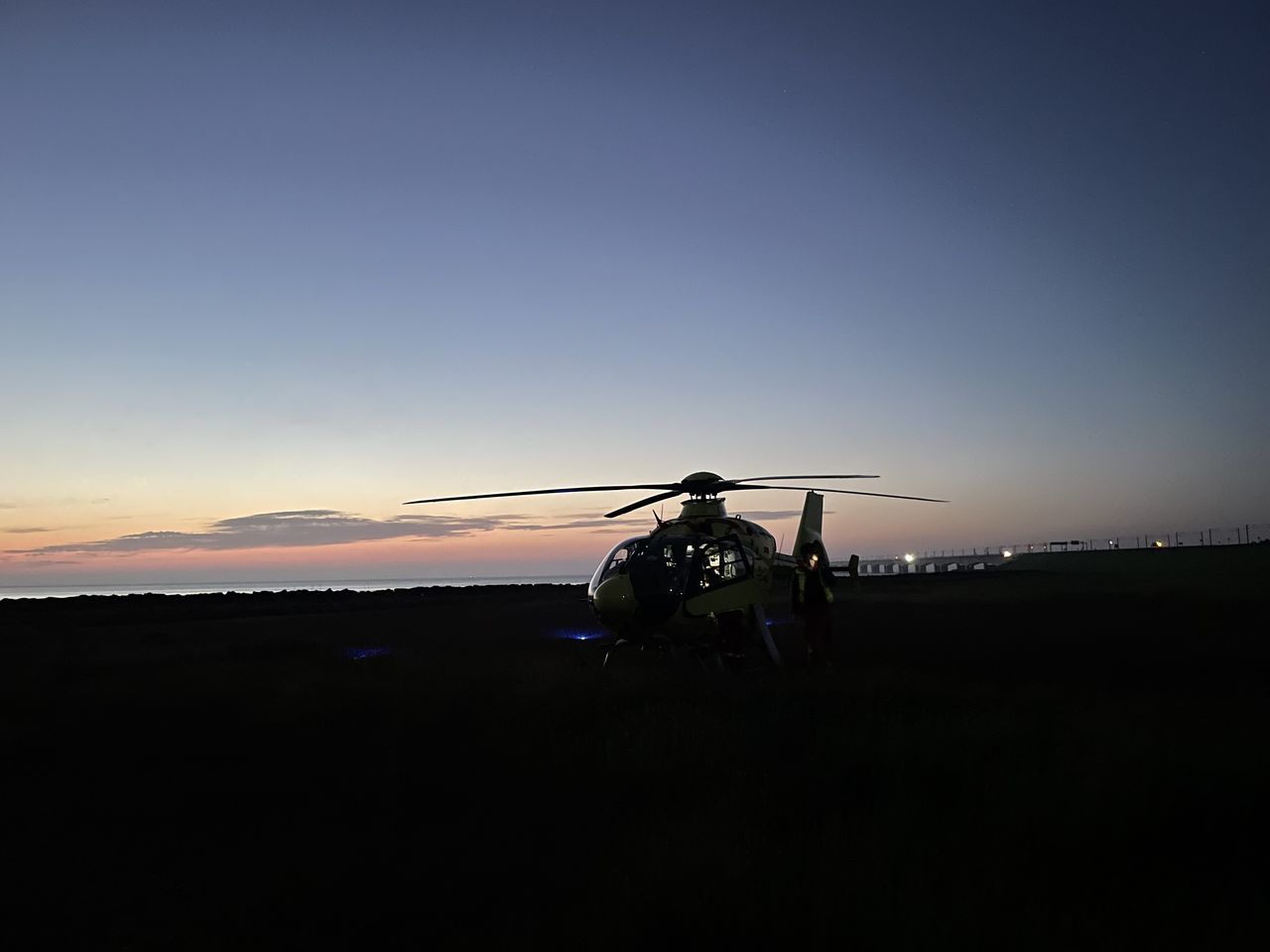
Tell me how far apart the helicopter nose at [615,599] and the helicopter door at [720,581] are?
3.17ft

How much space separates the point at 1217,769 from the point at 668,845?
4.86 metres

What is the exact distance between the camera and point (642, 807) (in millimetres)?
6648

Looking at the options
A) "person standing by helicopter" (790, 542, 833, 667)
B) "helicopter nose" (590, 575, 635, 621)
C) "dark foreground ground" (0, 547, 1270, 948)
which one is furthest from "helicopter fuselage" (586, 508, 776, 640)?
"dark foreground ground" (0, 547, 1270, 948)

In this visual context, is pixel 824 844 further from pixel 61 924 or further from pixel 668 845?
pixel 61 924

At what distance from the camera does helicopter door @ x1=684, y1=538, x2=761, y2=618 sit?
14.1 metres

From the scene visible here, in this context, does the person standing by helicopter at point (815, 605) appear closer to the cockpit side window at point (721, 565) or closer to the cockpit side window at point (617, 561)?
the cockpit side window at point (721, 565)

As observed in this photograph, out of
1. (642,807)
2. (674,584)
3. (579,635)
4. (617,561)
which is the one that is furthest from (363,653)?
(642,807)

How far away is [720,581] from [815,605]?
193 centimetres

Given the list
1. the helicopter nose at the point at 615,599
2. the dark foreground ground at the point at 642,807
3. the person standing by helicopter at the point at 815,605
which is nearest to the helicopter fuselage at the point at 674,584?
the helicopter nose at the point at 615,599

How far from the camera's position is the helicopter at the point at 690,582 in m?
13.9

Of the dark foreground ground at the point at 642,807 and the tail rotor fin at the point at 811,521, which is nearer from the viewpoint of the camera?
the dark foreground ground at the point at 642,807

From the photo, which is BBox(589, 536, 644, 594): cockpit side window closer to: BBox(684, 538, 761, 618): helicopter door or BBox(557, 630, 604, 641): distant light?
BBox(684, 538, 761, 618): helicopter door

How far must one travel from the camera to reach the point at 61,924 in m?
4.85

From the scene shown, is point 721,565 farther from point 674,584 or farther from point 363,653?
point 363,653
